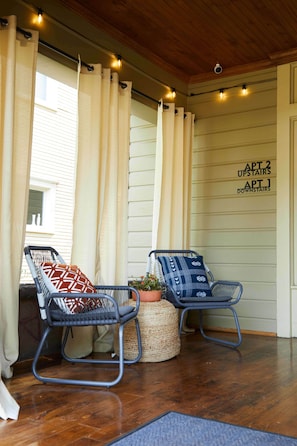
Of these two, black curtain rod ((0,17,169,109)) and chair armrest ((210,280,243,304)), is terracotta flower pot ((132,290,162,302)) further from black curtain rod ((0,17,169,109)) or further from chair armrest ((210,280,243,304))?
black curtain rod ((0,17,169,109))

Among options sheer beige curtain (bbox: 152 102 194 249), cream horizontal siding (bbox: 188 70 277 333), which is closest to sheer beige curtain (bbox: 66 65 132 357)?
sheer beige curtain (bbox: 152 102 194 249)

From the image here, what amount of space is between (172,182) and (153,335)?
1.73 metres

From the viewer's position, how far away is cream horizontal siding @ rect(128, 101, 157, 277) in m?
4.90

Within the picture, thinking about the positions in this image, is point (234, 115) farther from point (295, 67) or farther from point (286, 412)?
point (286, 412)

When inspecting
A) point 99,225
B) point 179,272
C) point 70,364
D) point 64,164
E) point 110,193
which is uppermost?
point 64,164

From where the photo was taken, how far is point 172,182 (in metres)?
4.46

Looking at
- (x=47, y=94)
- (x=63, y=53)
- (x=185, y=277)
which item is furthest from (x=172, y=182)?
(x=47, y=94)

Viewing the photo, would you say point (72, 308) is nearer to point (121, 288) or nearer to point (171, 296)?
point (121, 288)

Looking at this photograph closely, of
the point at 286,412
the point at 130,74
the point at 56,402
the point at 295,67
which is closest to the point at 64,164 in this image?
the point at 130,74

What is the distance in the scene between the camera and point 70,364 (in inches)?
123

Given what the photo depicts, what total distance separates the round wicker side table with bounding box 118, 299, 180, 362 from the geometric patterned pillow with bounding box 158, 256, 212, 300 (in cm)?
58

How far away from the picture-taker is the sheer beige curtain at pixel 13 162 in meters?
2.78

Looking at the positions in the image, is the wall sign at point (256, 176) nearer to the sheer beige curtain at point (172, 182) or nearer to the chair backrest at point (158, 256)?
the sheer beige curtain at point (172, 182)

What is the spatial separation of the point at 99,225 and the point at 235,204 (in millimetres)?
1688
